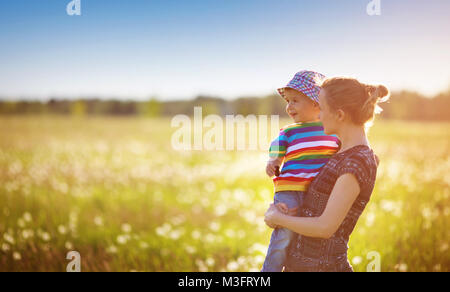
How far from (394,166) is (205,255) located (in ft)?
19.8

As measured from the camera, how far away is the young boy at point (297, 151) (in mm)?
1972

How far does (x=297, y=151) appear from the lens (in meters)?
2.01

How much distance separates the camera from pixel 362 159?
1.80 metres

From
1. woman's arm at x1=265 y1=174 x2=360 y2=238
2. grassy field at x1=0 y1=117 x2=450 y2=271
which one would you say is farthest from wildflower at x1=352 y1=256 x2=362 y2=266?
woman's arm at x1=265 y1=174 x2=360 y2=238

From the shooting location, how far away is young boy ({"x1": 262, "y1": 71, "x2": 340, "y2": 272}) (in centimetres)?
197

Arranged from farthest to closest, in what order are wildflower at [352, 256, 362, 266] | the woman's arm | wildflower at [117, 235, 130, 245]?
wildflower at [117, 235, 130, 245] < wildflower at [352, 256, 362, 266] < the woman's arm

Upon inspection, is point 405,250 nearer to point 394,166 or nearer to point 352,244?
point 352,244

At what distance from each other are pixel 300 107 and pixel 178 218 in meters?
4.13

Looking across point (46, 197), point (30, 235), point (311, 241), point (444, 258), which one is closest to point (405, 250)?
point (444, 258)

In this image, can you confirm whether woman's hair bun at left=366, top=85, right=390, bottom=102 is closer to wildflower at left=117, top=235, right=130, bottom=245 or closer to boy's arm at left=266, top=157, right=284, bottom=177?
boy's arm at left=266, top=157, right=284, bottom=177

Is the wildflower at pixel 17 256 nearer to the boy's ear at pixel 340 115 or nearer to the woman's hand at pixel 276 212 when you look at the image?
the woman's hand at pixel 276 212

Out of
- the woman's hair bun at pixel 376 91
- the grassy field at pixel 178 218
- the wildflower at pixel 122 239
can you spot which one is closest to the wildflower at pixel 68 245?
the grassy field at pixel 178 218

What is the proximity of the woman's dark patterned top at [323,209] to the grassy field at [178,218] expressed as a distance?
62.1 inches

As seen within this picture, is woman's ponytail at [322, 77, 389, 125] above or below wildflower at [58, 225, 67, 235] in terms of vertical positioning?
above
